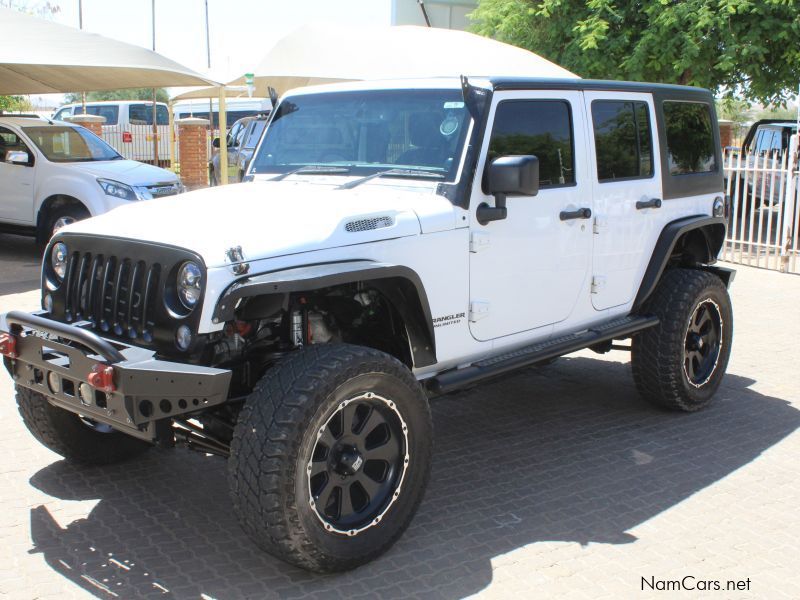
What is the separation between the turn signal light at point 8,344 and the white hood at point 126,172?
8386mm

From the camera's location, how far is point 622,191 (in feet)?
17.7

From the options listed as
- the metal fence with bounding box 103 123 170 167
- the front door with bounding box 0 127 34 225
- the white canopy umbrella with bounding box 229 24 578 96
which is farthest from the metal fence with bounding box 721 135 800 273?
the metal fence with bounding box 103 123 170 167

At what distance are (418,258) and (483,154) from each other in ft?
2.32

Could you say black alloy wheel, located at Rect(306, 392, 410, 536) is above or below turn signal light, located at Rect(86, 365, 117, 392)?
below

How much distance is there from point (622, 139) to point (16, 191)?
9621 mm

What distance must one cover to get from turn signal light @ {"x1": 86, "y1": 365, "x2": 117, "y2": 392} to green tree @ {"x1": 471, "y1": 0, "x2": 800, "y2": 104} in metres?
14.4

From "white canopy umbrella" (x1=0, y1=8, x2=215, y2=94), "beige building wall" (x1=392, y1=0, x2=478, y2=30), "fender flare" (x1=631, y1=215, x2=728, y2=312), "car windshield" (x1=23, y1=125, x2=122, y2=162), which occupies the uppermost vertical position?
"beige building wall" (x1=392, y1=0, x2=478, y2=30)

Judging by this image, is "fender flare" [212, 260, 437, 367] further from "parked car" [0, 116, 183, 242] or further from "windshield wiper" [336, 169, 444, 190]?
"parked car" [0, 116, 183, 242]

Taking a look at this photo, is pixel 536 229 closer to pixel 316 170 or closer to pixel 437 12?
pixel 316 170

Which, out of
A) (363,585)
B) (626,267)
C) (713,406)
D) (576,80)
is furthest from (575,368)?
(363,585)

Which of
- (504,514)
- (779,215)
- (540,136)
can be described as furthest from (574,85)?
(779,215)

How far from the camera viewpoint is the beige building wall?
2627 cm

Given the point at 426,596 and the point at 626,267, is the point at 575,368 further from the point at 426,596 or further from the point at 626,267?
the point at 426,596

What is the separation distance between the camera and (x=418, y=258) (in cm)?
412
